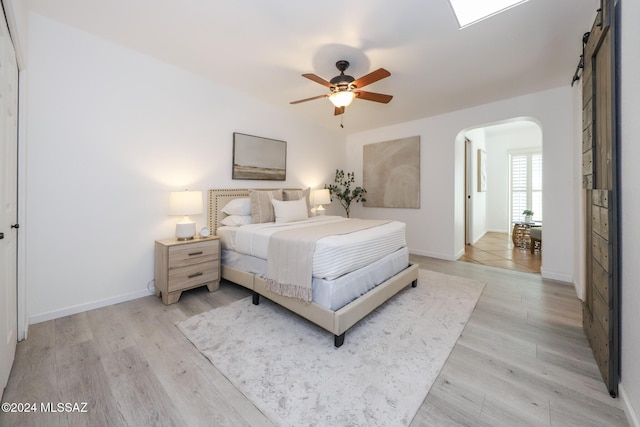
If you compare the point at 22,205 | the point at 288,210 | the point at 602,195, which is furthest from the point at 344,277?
the point at 22,205

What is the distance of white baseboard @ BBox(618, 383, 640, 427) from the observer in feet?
3.98

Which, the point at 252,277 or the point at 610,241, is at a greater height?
the point at 610,241

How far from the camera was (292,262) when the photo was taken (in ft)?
7.27

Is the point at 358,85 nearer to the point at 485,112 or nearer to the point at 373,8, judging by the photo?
the point at 373,8

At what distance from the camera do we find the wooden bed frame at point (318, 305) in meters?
1.93

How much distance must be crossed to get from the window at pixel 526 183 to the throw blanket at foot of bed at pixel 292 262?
21.4ft

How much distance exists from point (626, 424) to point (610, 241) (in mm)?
917

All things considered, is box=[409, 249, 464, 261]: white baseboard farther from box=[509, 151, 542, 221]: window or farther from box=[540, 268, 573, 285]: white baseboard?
box=[509, 151, 542, 221]: window

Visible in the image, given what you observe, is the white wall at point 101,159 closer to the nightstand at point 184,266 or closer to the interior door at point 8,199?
the nightstand at point 184,266

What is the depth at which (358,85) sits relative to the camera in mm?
2621

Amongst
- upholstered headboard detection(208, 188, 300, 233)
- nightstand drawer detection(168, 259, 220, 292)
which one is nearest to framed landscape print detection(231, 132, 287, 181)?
upholstered headboard detection(208, 188, 300, 233)

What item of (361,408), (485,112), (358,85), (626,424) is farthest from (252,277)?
(485,112)

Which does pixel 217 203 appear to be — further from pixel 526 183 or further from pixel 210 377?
pixel 526 183

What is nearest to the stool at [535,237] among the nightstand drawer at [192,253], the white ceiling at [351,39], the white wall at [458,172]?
the white wall at [458,172]
